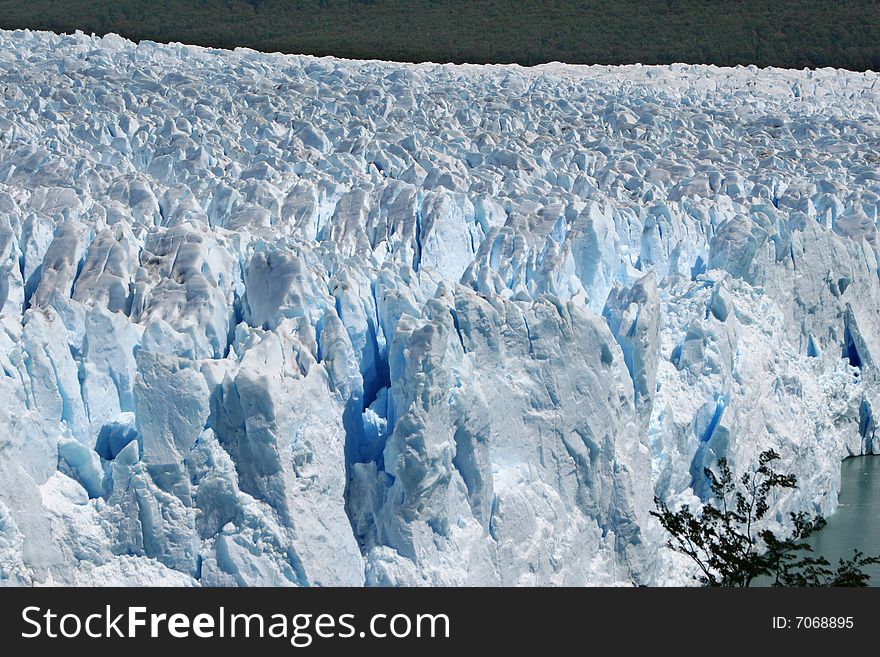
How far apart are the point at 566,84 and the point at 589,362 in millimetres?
18311

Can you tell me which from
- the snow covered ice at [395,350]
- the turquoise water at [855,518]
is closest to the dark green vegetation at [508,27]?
the snow covered ice at [395,350]

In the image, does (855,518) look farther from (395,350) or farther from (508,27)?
(508,27)

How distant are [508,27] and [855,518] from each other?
37528 millimetres

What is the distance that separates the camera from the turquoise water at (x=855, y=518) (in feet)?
43.2

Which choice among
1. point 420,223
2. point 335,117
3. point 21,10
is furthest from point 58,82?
point 21,10

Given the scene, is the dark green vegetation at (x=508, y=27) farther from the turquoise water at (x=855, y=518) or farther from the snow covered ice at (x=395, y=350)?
the turquoise water at (x=855, y=518)

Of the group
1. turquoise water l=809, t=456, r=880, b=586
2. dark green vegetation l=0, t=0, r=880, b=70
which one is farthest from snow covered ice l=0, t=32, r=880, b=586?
dark green vegetation l=0, t=0, r=880, b=70

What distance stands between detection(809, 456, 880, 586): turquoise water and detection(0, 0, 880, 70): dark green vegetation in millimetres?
29136

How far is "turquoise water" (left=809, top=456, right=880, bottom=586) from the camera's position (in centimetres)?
1318

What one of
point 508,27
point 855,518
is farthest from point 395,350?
point 508,27

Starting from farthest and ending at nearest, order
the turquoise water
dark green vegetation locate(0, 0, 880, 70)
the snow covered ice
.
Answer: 1. dark green vegetation locate(0, 0, 880, 70)
2. the turquoise water
3. the snow covered ice

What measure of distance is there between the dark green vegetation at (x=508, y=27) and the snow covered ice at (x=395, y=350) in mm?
26115

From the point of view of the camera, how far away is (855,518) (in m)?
14.4

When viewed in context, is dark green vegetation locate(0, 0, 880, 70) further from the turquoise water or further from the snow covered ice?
the turquoise water
